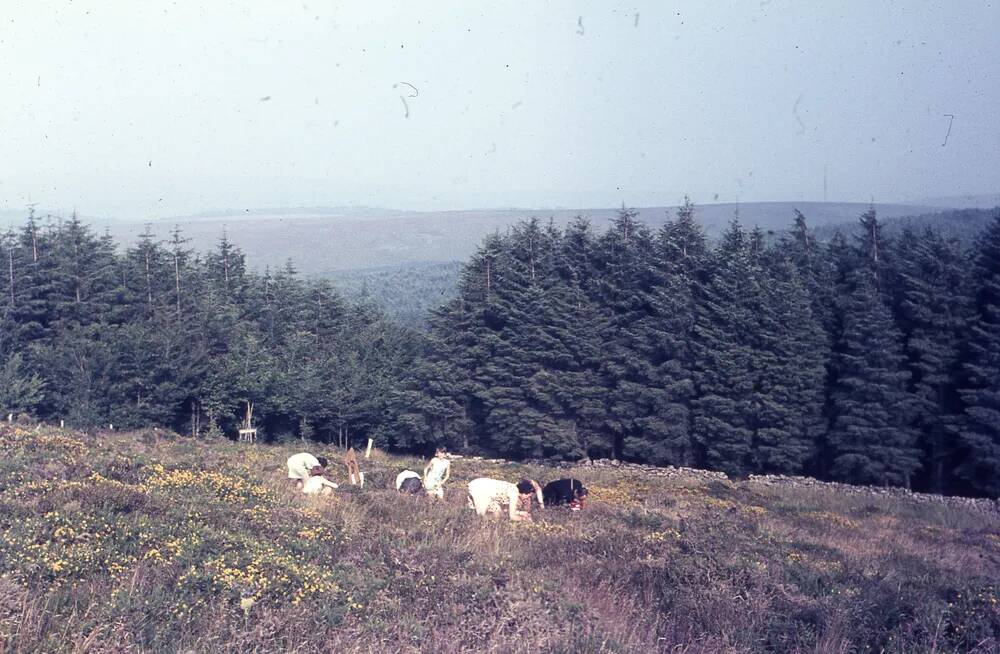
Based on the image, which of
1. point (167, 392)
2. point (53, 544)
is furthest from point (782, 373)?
point (53, 544)

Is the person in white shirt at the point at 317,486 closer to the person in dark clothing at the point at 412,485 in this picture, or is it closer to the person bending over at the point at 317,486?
the person bending over at the point at 317,486

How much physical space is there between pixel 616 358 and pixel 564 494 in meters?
23.6

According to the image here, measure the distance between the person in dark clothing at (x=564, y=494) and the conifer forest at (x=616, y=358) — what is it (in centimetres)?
2151

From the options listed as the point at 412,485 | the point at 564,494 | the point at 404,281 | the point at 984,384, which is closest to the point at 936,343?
the point at 984,384

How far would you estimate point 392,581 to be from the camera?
6.75 meters

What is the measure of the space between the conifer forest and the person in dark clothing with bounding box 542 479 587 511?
70.6 feet

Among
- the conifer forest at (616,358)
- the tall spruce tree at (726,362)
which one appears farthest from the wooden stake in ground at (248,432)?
the tall spruce tree at (726,362)

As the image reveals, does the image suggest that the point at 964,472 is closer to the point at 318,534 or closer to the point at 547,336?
the point at 547,336

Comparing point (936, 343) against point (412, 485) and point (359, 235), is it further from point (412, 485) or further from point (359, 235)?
point (359, 235)

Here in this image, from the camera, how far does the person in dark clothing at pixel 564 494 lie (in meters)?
14.2

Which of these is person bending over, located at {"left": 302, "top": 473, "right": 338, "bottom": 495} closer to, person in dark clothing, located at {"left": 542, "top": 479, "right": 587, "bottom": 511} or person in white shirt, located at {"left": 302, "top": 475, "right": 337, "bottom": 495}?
person in white shirt, located at {"left": 302, "top": 475, "right": 337, "bottom": 495}

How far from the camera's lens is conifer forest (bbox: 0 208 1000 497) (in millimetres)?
33500

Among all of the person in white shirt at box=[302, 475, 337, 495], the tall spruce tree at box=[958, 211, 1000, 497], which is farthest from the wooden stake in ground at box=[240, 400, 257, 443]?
the tall spruce tree at box=[958, 211, 1000, 497]

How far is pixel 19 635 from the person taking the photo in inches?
193
